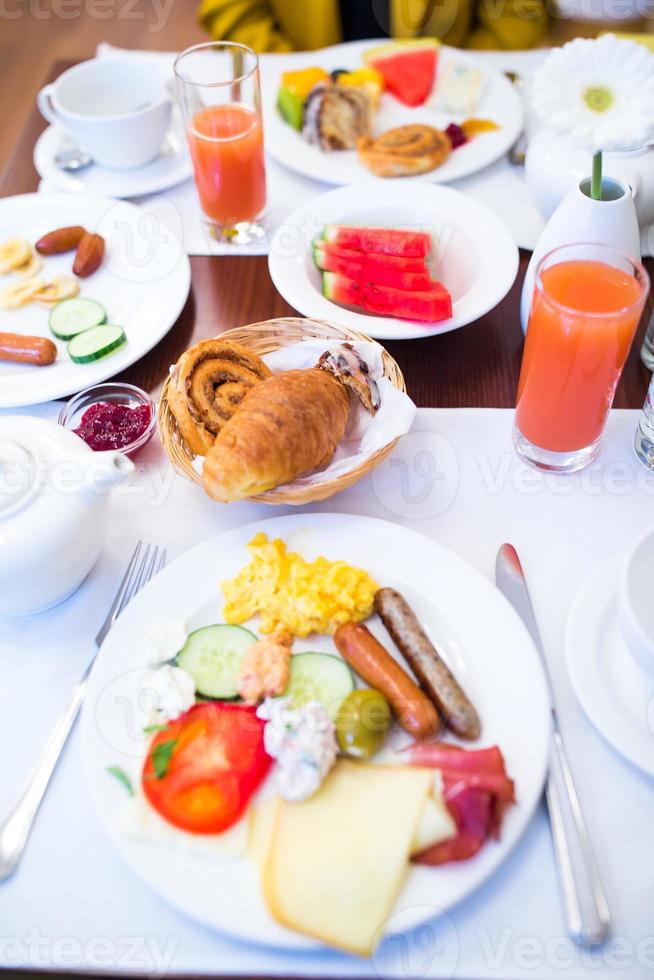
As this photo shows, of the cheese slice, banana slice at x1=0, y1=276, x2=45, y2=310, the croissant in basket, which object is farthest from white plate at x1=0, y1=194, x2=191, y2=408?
the cheese slice

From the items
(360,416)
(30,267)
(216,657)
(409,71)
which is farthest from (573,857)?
(409,71)

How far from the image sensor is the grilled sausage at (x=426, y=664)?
2.93 ft

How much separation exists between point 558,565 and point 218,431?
559 millimetres

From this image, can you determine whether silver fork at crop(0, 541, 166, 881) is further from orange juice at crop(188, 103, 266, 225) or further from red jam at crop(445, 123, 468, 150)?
red jam at crop(445, 123, 468, 150)

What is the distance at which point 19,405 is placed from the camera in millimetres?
1346

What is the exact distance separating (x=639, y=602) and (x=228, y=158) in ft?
3.90

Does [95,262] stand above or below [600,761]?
above

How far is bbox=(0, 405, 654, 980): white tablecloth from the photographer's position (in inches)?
30.6

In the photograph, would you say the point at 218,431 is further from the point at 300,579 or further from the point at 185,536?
the point at 300,579

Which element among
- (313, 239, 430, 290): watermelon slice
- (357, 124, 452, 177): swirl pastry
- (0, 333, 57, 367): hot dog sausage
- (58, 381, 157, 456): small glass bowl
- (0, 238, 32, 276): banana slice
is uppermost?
(357, 124, 452, 177): swirl pastry

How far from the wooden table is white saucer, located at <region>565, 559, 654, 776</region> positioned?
0.46 meters

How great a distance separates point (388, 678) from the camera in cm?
94

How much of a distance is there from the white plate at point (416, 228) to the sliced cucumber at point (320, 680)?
24.2 inches

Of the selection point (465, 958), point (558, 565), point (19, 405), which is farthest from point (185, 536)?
point (465, 958)
